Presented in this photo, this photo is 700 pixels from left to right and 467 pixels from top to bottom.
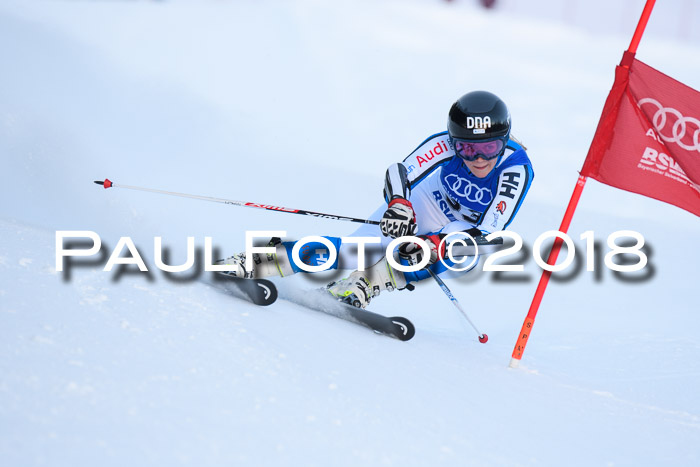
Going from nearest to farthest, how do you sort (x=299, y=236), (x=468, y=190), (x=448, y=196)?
(x=468, y=190)
(x=448, y=196)
(x=299, y=236)

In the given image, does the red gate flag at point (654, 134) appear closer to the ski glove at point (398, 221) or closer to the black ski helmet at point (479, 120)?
the black ski helmet at point (479, 120)

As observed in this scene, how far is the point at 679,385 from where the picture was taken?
412cm

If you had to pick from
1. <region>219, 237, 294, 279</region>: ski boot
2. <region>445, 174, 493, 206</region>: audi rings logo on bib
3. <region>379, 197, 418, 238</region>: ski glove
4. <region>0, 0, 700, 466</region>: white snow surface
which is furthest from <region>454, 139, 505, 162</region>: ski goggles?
<region>219, 237, 294, 279</region>: ski boot

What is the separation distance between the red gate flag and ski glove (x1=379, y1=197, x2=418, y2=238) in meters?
1.07

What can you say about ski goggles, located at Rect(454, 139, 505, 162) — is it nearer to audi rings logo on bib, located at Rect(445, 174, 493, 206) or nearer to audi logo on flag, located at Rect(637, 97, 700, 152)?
audi rings logo on bib, located at Rect(445, 174, 493, 206)

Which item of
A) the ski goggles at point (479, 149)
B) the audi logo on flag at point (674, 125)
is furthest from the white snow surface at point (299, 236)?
the audi logo on flag at point (674, 125)

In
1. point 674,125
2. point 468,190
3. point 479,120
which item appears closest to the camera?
point 674,125

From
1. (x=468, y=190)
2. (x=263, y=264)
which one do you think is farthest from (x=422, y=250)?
(x=263, y=264)

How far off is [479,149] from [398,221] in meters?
0.58

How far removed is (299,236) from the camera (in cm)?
644

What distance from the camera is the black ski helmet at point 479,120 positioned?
3621mm

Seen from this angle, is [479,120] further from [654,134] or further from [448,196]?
[654,134]

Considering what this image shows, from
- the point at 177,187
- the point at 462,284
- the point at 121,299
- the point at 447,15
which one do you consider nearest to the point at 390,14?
the point at 447,15

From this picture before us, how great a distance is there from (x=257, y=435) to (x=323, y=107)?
29.3 feet
